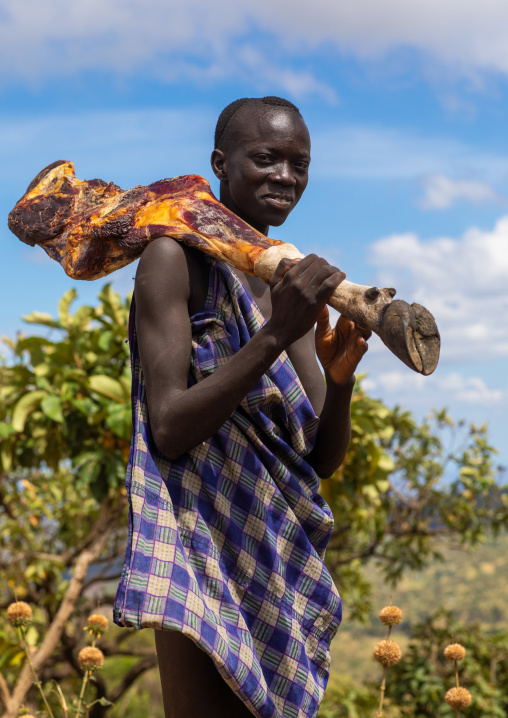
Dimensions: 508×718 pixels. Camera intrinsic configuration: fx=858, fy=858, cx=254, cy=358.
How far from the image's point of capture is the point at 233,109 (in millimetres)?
2215

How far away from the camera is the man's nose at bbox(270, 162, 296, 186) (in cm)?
210

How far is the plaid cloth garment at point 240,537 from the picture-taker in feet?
5.67

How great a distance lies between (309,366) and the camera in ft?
7.55

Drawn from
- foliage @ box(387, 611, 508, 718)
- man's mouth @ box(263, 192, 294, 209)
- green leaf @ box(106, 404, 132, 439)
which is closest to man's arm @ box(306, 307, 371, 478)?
man's mouth @ box(263, 192, 294, 209)

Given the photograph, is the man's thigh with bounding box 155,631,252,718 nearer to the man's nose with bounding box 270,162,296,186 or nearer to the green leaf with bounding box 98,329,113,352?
the man's nose with bounding box 270,162,296,186

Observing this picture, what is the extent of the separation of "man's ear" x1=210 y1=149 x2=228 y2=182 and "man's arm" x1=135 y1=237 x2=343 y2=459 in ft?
1.45

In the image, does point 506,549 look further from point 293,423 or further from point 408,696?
point 293,423

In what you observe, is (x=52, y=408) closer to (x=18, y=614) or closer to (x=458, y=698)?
(x=18, y=614)

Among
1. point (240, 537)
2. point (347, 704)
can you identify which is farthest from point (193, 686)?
point (347, 704)

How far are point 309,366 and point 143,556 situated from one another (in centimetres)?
79

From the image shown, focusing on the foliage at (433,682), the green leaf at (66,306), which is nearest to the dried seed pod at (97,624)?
the green leaf at (66,306)

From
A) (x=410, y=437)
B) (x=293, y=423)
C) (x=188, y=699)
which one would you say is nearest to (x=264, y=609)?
(x=188, y=699)

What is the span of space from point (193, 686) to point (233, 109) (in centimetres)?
140

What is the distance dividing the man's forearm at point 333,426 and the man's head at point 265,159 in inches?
17.8
